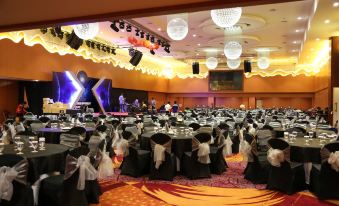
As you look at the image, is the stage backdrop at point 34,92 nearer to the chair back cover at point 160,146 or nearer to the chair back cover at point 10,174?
the chair back cover at point 160,146

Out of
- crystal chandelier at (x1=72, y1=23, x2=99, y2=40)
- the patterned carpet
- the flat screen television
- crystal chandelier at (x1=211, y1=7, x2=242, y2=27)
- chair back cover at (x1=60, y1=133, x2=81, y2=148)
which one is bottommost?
the patterned carpet

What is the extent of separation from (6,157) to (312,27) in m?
12.1

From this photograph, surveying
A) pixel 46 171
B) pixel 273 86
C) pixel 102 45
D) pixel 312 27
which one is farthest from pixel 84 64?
pixel 273 86

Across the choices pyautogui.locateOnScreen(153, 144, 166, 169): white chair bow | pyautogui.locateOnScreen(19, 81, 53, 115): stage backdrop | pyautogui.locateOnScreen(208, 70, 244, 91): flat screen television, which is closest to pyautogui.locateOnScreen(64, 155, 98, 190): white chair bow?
pyautogui.locateOnScreen(153, 144, 166, 169): white chair bow

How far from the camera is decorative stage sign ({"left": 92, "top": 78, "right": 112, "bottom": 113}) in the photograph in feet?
66.9

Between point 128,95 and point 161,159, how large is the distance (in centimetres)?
1977

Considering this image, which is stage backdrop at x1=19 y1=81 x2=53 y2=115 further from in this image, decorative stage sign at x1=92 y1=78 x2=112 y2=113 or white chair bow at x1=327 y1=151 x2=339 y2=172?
white chair bow at x1=327 y1=151 x2=339 y2=172

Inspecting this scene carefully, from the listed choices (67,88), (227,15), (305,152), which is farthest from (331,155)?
(67,88)

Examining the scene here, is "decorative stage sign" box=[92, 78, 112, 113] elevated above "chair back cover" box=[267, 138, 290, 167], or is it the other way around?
"decorative stage sign" box=[92, 78, 112, 113]

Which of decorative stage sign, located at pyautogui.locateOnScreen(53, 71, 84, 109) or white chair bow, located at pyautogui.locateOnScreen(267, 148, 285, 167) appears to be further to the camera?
decorative stage sign, located at pyautogui.locateOnScreen(53, 71, 84, 109)

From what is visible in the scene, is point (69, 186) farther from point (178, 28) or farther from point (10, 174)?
point (178, 28)

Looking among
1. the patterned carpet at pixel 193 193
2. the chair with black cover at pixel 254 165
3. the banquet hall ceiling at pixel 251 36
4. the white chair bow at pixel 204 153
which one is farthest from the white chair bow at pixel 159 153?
the banquet hall ceiling at pixel 251 36

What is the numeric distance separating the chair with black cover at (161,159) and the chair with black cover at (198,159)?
1.10 feet

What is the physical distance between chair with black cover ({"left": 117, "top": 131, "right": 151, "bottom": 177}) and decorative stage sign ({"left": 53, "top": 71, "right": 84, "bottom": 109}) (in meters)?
10.9
